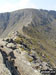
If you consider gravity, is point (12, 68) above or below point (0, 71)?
below

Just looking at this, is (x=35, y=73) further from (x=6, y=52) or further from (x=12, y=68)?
→ (x=6, y=52)

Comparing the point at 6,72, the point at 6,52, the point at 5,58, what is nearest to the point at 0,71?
the point at 6,72

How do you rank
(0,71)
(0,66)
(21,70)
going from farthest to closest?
(21,70)
(0,66)
(0,71)

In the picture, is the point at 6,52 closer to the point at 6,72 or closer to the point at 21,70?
the point at 21,70

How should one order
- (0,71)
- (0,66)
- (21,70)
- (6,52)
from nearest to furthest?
(0,71), (0,66), (21,70), (6,52)

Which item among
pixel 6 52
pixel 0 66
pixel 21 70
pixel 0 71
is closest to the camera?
pixel 0 71

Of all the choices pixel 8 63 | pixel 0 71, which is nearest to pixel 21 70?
pixel 8 63

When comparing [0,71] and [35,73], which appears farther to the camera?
[35,73]

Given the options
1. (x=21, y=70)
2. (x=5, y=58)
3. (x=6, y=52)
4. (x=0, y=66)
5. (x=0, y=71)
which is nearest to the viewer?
(x=0, y=71)

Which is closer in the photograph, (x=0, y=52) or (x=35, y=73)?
(x=35, y=73)
